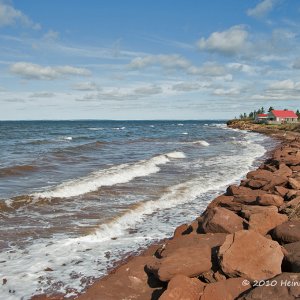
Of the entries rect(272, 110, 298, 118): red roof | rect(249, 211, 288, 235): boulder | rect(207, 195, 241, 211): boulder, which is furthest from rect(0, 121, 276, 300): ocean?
rect(272, 110, 298, 118): red roof

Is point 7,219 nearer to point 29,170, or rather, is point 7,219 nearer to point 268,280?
point 268,280

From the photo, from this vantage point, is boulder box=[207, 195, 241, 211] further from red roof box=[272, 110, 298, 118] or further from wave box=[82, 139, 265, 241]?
red roof box=[272, 110, 298, 118]

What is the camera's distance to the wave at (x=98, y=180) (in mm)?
14791

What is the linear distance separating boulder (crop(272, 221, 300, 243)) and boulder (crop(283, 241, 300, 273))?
59cm

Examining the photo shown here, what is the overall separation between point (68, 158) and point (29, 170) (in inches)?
249

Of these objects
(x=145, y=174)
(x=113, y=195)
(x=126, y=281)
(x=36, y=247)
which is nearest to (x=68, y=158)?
(x=145, y=174)

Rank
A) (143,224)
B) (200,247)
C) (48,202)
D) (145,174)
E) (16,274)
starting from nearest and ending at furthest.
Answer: (200,247) → (16,274) → (143,224) → (48,202) → (145,174)

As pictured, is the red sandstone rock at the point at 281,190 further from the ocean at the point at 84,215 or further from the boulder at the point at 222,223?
the boulder at the point at 222,223

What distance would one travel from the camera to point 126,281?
6520 mm

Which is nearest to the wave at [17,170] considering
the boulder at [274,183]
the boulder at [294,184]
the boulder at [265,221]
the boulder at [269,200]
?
the boulder at [274,183]

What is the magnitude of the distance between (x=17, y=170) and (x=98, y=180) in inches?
250

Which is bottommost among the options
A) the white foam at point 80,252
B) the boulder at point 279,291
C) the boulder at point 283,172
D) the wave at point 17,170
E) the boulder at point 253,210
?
the white foam at point 80,252

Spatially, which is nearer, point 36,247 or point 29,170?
point 36,247

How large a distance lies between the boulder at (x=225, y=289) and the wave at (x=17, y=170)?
1667 cm
